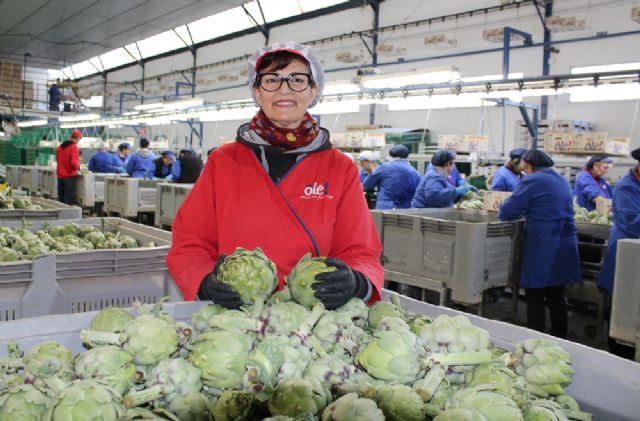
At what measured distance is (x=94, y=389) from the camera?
3.22 ft

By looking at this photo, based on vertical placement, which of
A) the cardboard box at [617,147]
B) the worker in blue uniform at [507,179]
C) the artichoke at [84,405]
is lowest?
the artichoke at [84,405]

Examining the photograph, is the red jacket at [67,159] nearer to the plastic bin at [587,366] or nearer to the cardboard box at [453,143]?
the cardboard box at [453,143]

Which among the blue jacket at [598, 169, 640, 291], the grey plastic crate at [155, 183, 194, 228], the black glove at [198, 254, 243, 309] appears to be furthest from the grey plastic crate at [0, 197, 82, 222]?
the blue jacket at [598, 169, 640, 291]

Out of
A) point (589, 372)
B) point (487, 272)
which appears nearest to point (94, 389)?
point (589, 372)

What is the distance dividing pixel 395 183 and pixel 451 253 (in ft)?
8.54

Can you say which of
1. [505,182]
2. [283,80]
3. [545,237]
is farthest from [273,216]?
[505,182]

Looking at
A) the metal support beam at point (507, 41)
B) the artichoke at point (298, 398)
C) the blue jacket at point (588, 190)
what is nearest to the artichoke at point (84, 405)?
the artichoke at point (298, 398)

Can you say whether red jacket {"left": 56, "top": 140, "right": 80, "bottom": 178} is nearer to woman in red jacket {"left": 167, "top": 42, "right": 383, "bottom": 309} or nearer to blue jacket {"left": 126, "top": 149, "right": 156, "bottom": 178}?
blue jacket {"left": 126, "top": 149, "right": 156, "bottom": 178}

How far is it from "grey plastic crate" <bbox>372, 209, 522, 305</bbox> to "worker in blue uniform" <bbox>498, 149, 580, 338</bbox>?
13 cm

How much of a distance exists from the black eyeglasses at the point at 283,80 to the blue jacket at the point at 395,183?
16.8 feet

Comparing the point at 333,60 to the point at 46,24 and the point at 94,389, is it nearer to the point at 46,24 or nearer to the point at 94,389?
the point at 46,24

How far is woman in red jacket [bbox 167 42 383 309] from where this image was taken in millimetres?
1848

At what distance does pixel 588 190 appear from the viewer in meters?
7.41

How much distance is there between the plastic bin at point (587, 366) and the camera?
1284 millimetres
